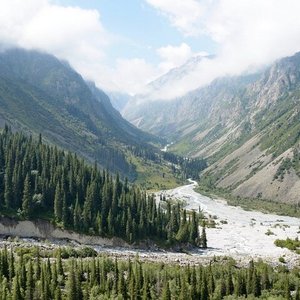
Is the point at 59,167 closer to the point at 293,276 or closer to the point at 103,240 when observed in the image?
the point at 103,240

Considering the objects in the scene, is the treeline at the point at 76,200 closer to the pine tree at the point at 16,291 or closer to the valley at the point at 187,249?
the valley at the point at 187,249

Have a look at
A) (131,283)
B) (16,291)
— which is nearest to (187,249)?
(131,283)

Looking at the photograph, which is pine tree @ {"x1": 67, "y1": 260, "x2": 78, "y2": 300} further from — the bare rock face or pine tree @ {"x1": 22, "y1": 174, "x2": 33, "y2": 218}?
pine tree @ {"x1": 22, "y1": 174, "x2": 33, "y2": 218}

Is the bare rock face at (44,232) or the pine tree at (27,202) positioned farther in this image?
the pine tree at (27,202)

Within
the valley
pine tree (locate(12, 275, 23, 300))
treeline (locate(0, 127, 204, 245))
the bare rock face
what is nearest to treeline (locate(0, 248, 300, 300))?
pine tree (locate(12, 275, 23, 300))

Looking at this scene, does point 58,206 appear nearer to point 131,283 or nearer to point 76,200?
point 76,200

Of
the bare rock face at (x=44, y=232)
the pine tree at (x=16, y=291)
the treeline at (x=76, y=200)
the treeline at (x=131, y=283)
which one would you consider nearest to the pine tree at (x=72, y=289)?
the treeline at (x=131, y=283)

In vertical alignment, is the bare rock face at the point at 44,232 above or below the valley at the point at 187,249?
above

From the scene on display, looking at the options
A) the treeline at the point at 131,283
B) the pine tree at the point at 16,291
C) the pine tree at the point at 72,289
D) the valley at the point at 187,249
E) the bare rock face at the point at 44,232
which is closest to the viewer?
the pine tree at the point at 16,291
